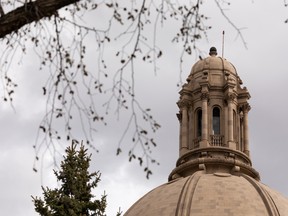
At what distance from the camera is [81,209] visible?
108ft

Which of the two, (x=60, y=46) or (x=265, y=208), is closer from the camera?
(x=60, y=46)

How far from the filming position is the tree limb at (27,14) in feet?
31.6

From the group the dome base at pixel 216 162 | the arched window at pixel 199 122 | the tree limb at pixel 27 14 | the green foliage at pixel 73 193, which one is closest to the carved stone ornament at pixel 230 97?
the arched window at pixel 199 122

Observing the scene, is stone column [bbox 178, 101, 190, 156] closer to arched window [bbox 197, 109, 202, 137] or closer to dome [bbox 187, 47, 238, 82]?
arched window [bbox 197, 109, 202, 137]

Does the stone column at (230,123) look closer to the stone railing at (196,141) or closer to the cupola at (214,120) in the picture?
the cupola at (214,120)

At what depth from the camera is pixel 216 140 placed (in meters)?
53.8

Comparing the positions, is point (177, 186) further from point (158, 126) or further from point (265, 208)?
point (158, 126)

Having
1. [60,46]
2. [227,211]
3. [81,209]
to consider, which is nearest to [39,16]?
[60,46]

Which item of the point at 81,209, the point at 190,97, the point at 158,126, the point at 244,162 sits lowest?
the point at 158,126

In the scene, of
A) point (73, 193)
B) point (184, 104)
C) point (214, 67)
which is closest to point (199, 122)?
point (184, 104)

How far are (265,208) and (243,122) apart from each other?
358 inches

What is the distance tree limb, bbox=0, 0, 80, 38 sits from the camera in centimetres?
963

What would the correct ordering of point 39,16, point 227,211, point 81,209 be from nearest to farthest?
point 39,16 < point 81,209 < point 227,211

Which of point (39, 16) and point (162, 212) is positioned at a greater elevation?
point (162, 212)
